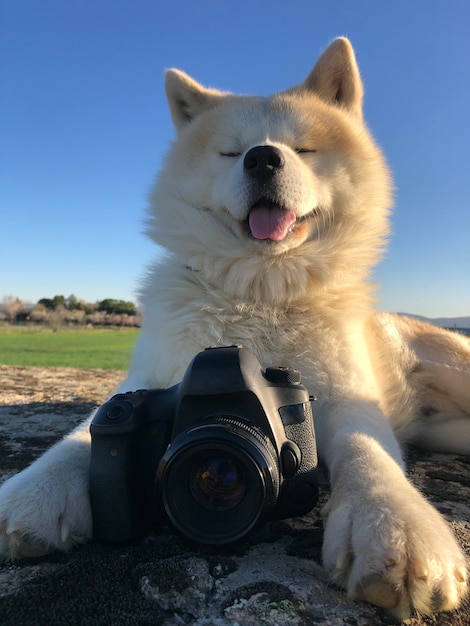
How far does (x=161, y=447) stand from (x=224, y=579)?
0.38 metres

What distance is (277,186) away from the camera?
216 cm

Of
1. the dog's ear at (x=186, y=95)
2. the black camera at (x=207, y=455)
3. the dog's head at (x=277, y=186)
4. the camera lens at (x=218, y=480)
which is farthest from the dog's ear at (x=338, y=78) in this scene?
the camera lens at (x=218, y=480)

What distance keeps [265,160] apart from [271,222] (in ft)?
0.94

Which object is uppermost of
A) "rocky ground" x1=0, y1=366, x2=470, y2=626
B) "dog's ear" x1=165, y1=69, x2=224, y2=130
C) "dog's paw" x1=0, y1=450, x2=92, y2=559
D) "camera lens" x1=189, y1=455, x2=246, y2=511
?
"dog's ear" x1=165, y1=69, x2=224, y2=130

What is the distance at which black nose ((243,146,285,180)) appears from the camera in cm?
214

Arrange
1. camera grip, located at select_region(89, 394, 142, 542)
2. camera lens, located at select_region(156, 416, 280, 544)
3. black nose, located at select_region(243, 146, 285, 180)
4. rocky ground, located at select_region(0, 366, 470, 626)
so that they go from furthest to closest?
black nose, located at select_region(243, 146, 285, 180) → camera grip, located at select_region(89, 394, 142, 542) → camera lens, located at select_region(156, 416, 280, 544) → rocky ground, located at select_region(0, 366, 470, 626)

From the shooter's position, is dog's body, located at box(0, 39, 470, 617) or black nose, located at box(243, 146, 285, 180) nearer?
dog's body, located at box(0, 39, 470, 617)

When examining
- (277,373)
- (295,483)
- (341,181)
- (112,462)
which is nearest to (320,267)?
(341,181)


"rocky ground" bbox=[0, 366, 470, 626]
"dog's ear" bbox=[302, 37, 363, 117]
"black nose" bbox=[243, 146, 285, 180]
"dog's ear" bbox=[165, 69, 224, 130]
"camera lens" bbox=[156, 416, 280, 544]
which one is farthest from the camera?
"dog's ear" bbox=[165, 69, 224, 130]

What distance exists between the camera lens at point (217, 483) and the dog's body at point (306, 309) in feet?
0.85

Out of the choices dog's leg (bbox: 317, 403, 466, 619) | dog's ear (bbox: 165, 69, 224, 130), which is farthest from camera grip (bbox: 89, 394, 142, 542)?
dog's ear (bbox: 165, 69, 224, 130)

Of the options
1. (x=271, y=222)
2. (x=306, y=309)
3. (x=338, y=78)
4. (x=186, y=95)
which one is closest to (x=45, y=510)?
(x=306, y=309)

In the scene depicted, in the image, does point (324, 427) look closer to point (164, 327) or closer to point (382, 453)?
point (382, 453)

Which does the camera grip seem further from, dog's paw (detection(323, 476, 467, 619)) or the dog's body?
dog's paw (detection(323, 476, 467, 619))
